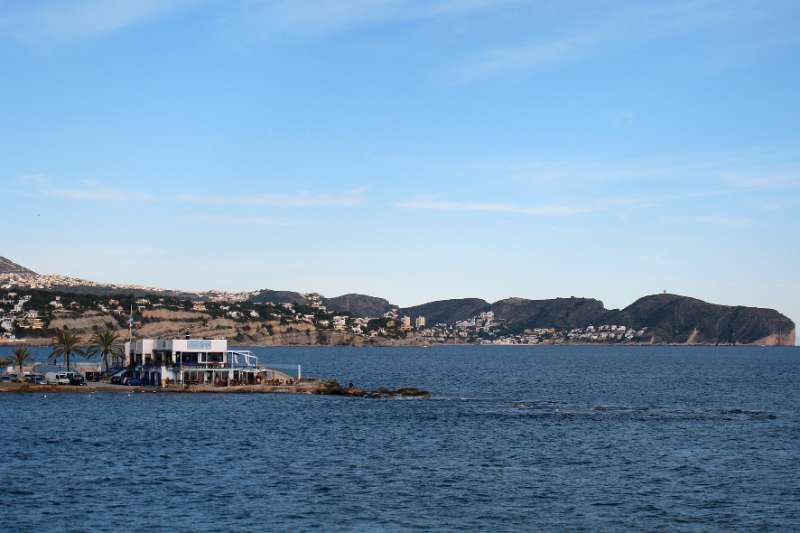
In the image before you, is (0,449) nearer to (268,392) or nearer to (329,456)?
(329,456)

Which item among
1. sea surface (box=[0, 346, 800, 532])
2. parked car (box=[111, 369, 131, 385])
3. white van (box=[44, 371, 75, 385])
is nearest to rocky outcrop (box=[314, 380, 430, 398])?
sea surface (box=[0, 346, 800, 532])

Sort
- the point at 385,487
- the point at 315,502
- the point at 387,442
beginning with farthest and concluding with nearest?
1. the point at 387,442
2. the point at 385,487
3. the point at 315,502

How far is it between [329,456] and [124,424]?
103 feet

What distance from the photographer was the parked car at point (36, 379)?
144500 millimetres

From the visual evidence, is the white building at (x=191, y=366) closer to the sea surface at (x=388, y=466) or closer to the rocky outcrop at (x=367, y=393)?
the rocky outcrop at (x=367, y=393)

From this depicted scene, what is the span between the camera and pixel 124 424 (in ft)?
337

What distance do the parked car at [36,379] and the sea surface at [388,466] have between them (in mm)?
15011

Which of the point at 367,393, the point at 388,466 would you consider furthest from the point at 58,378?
the point at 388,466

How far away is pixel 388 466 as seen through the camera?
251 feet

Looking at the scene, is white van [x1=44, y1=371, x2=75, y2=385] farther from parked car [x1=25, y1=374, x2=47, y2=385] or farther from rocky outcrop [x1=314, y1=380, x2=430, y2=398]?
rocky outcrop [x1=314, y1=380, x2=430, y2=398]

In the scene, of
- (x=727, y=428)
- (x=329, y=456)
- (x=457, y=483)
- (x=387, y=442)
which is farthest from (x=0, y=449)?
(x=727, y=428)

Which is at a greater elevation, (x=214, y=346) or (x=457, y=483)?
(x=214, y=346)

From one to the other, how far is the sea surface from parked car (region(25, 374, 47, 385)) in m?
15.0

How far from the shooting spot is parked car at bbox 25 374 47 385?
144500 mm
